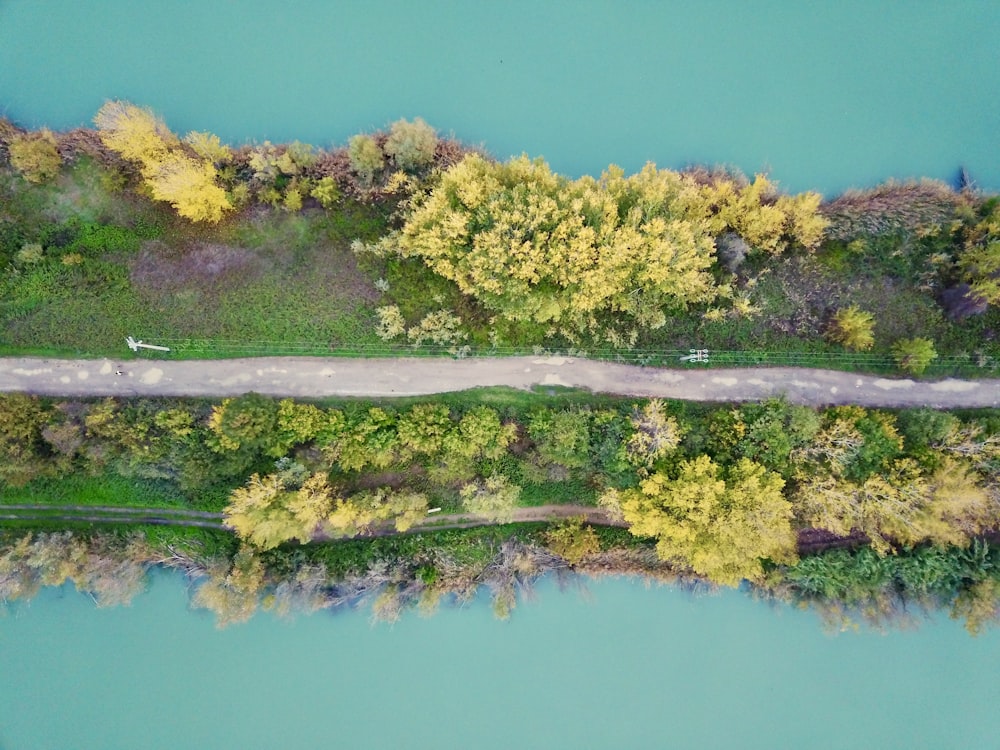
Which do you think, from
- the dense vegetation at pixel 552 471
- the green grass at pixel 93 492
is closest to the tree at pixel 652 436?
the dense vegetation at pixel 552 471

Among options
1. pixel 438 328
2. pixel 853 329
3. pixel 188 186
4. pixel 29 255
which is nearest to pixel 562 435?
pixel 438 328

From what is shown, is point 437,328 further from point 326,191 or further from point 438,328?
point 326,191

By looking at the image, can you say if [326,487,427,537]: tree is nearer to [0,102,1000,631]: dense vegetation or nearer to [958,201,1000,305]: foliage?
[0,102,1000,631]: dense vegetation

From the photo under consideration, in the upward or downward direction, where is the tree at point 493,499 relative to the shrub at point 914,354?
downward

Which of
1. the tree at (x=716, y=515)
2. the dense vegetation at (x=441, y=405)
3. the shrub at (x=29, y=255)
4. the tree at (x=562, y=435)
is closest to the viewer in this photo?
the tree at (x=716, y=515)

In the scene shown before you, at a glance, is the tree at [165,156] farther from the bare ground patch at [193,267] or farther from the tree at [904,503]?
the tree at [904,503]
